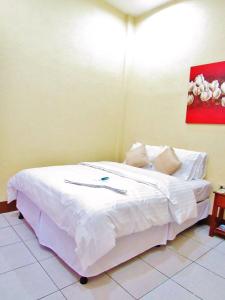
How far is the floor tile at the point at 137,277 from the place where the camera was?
1.73 m

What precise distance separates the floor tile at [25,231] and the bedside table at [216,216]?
205 cm

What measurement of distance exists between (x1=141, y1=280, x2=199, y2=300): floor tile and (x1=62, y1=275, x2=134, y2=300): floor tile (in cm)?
18

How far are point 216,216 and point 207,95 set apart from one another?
155cm

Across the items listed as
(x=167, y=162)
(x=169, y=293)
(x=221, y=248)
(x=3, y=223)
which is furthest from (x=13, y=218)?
(x=221, y=248)

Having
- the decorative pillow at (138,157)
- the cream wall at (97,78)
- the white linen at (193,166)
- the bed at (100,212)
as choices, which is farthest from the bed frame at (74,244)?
the decorative pillow at (138,157)

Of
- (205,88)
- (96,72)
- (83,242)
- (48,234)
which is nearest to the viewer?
(83,242)

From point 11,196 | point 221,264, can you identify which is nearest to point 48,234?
point 11,196

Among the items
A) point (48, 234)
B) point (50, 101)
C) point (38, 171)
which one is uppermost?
point (50, 101)

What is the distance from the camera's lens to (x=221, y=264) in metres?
2.14

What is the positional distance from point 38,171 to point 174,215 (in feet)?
5.13

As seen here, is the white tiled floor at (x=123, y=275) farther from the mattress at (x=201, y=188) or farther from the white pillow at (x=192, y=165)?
the white pillow at (x=192, y=165)

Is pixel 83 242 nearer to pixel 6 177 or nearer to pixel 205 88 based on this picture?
pixel 6 177

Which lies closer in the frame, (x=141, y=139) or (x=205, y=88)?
(x=205, y=88)

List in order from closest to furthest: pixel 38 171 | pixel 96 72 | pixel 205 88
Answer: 1. pixel 38 171
2. pixel 205 88
3. pixel 96 72
